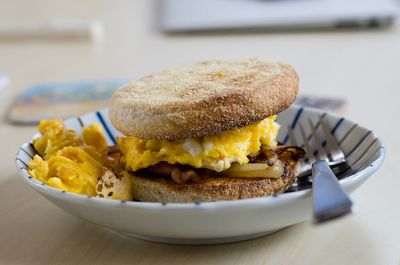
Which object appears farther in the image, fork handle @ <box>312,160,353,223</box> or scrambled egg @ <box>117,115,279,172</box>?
scrambled egg @ <box>117,115,279,172</box>

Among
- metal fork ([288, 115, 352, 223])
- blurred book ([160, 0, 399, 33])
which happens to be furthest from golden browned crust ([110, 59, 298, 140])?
blurred book ([160, 0, 399, 33])

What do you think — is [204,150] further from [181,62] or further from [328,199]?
[181,62]

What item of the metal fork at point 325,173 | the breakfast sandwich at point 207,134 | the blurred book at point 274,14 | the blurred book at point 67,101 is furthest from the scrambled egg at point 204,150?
the blurred book at point 274,14

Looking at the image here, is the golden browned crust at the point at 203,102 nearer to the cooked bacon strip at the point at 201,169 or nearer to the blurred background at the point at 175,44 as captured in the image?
the cooked bacon strip at the point at 201,169

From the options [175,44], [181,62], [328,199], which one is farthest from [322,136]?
[175,44]

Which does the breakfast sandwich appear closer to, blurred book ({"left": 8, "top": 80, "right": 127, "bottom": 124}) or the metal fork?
the metal fork

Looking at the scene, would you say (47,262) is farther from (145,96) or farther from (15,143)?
(15,143)

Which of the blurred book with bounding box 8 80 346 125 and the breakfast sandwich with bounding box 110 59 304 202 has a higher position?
the breakfast sandwich with bounding box 110 59 304 202
